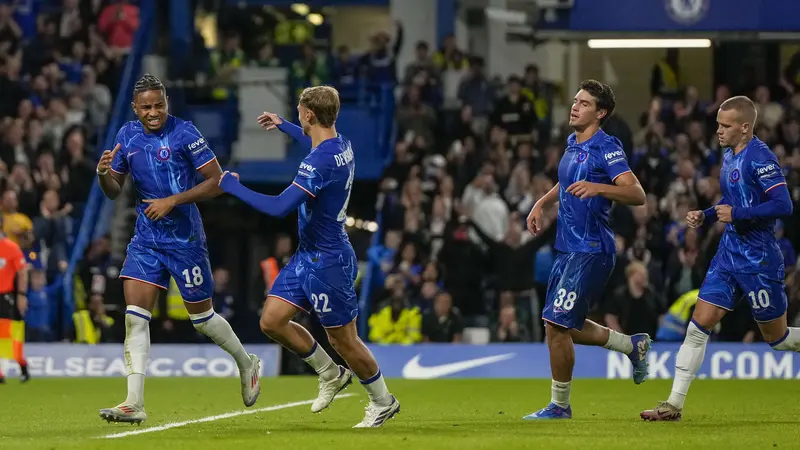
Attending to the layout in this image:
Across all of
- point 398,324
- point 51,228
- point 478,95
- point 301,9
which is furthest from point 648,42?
point 301,9

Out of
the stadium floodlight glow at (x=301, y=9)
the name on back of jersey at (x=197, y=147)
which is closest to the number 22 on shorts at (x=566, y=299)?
the name on back of jersey at (x=197, y=147)

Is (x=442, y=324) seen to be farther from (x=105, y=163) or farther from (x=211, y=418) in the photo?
(x=105, y=163)

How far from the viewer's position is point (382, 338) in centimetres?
2025

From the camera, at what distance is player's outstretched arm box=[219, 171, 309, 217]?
9.86m

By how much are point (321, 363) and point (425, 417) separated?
4.22ft

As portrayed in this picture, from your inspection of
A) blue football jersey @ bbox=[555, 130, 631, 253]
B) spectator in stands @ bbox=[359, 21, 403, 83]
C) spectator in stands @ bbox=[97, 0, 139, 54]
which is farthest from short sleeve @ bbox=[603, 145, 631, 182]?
spectator in stands @ bbox=[97, 0, 139, 54]

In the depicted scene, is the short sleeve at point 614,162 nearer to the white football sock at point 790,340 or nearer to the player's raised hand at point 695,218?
the player's raised hand at point 695,218

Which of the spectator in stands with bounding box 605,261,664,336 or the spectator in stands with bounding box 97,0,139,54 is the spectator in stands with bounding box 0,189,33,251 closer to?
the spectator in stands with bounding box 97,0,139,54

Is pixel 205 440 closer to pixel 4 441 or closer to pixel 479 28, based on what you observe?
pixel 4 441

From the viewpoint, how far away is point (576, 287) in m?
11.2

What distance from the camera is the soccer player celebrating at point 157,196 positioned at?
35.7 feet

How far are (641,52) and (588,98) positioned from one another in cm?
1715

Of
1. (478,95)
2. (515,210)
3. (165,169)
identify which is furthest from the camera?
(478,95)

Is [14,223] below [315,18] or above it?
below
